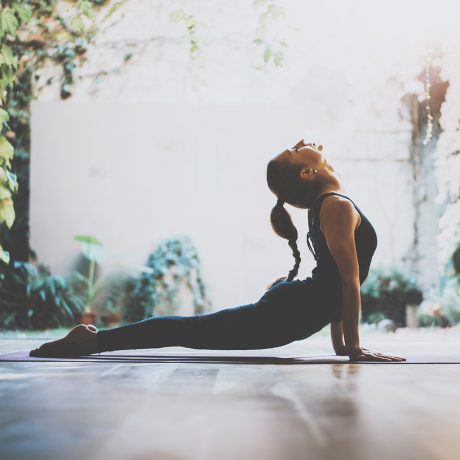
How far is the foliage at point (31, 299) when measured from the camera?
460 cm

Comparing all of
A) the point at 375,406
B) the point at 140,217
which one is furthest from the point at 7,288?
the point at 375,406

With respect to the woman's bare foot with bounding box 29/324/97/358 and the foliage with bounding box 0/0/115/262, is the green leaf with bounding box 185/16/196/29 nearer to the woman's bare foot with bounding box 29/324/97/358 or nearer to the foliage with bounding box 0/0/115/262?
the foliage with bounding box 0/0/115/262

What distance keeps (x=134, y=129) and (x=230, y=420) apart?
423 centimetres

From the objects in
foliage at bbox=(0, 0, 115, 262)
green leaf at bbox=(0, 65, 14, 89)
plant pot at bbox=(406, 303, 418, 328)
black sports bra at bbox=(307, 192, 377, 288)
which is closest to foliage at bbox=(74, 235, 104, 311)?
foliage at bbox=(0, 0, 115, 262)

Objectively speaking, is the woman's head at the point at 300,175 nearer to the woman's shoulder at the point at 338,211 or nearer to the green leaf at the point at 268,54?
the woman's shoulder at the point at 338,211

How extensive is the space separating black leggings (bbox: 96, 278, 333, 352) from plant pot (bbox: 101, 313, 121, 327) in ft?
9.44

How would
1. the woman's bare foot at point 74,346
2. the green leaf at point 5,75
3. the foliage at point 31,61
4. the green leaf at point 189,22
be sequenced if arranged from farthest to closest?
the foliage at point 31,61, the green leaf at point 189,22, the green leaf at point 5,75, the woman's bare foot at point 74,346

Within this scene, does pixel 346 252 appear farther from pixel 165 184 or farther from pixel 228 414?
pixel 165 184

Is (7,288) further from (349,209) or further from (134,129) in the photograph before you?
(349,209)

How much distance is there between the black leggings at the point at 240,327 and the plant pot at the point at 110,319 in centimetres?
Answer: 288

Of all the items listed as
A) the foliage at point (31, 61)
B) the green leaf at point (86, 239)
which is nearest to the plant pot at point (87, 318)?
the green leaf at point (86, 239)

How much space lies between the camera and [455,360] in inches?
81.0

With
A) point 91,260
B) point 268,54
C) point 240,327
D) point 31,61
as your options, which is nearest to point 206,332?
point 240,327

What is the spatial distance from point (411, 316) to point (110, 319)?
7.97 feet
